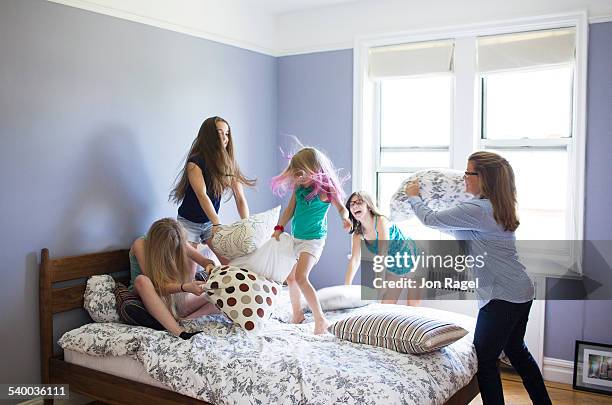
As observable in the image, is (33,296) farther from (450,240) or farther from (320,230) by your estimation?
(450,240)

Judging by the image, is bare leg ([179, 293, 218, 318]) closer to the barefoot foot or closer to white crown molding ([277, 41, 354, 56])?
the barefoot foot

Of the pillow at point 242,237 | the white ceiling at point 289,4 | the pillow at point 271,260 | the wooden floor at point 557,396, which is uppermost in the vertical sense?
the white ceiling at point 289,4

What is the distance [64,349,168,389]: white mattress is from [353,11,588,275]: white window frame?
2.25 metres

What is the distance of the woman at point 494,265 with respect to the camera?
2715 mm

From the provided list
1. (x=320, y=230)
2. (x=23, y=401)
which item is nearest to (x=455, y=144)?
(x=320, y=230)

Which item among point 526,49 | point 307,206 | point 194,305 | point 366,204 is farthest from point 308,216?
point 526,49

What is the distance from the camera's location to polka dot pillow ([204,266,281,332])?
310 cm

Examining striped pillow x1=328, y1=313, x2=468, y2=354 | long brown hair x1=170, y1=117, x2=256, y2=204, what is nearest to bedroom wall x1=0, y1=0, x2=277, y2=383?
long brown hair x1=170, y1=117, x2=256, y2=204

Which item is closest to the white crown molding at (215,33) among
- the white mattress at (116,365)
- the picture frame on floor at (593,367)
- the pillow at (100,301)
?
the pillow at (100,301)

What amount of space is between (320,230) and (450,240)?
134 cm

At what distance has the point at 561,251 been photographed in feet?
12.7

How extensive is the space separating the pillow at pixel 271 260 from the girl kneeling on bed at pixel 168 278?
22 cm

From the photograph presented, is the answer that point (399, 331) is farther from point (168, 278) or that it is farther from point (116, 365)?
point (116, 365)

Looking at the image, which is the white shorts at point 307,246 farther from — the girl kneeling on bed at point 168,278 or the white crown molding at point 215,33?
the white crown molding at point 215,33
